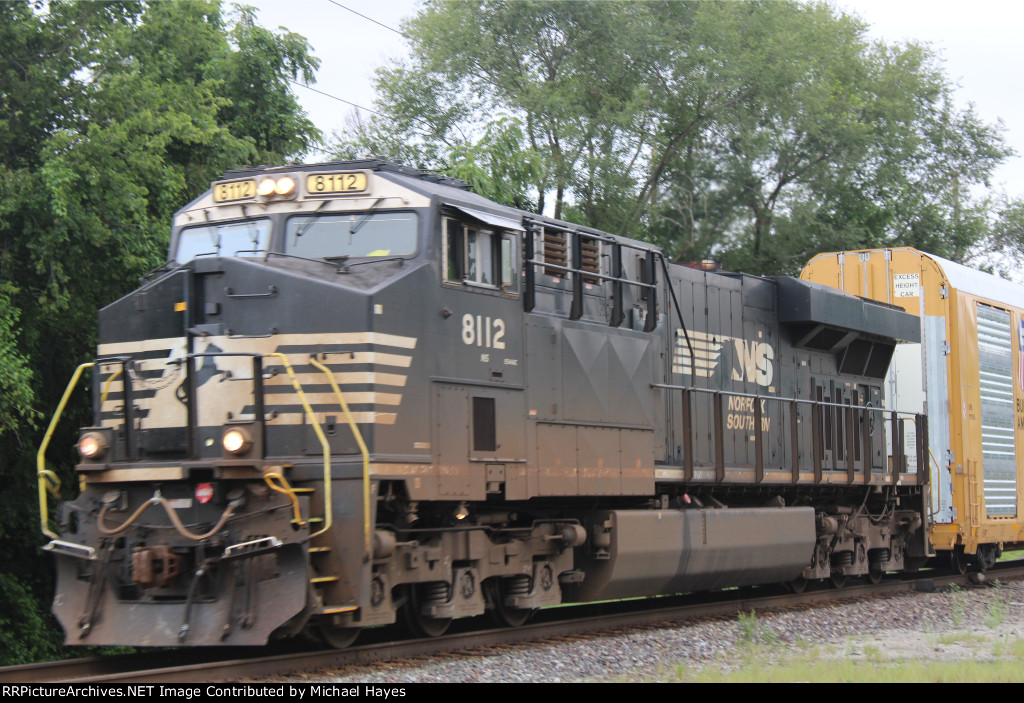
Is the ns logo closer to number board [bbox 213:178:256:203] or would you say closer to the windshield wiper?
the windshield wiper

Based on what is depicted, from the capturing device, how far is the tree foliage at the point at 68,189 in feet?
44.8

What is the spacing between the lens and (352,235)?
356 inches

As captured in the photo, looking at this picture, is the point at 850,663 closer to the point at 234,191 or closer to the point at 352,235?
the point at 352,235

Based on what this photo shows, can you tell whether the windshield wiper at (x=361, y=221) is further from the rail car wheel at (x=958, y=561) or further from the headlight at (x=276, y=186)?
the rail car wheel at (x=958, y=561)

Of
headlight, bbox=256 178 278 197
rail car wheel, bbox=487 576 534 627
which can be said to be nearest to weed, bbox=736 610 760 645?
rail car wheel, bbox=487 576 534 627

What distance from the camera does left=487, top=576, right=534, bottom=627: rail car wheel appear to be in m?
10.2

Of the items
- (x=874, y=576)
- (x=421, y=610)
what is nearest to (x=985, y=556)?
(x=874, y=576)

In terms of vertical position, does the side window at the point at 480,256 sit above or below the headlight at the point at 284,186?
below

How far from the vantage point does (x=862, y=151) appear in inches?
1201

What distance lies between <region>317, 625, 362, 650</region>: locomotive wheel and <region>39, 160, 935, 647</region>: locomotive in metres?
0.02

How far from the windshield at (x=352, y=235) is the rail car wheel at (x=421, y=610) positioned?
2.74m

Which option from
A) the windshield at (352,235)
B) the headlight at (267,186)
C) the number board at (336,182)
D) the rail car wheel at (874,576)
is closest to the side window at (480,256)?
the windshield at (352,235)

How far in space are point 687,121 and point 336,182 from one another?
2106 cm

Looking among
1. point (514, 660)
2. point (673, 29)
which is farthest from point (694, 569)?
point (673, 29)
